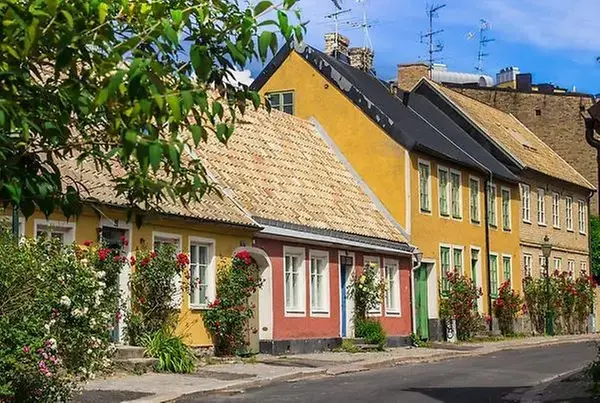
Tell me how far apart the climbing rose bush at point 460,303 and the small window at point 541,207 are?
9295mm

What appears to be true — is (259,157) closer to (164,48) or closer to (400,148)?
(400,148)

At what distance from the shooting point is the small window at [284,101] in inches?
1265

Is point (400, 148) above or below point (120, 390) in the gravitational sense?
above

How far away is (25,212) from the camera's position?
4.89 metres

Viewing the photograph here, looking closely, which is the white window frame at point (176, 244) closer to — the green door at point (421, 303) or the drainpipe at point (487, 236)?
the green door at point (421, 303)

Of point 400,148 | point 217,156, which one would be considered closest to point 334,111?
point 400,148

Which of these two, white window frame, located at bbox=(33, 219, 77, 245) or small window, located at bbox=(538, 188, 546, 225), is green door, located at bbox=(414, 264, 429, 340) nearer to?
small window, located at bbox=(538, 188, 546, 225)

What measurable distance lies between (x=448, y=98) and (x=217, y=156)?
17.6 metres

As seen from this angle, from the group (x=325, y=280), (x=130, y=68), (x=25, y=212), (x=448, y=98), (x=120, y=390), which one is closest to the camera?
(x=130, y=68)

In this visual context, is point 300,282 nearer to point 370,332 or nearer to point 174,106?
point 370,332

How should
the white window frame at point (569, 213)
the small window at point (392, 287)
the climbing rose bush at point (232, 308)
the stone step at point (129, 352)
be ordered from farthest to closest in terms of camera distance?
the white window frame at point (569, 213), the small window at point (392, 287), the climbing rose bush at point (232, 308), the stone step at point (129, 352)

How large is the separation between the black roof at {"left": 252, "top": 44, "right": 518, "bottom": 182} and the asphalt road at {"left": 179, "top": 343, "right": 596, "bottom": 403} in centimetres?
889

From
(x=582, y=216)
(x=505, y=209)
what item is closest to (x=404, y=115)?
(x=505, y=209)

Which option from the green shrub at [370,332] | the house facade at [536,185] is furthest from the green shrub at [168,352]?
the house facade at [536,185]
